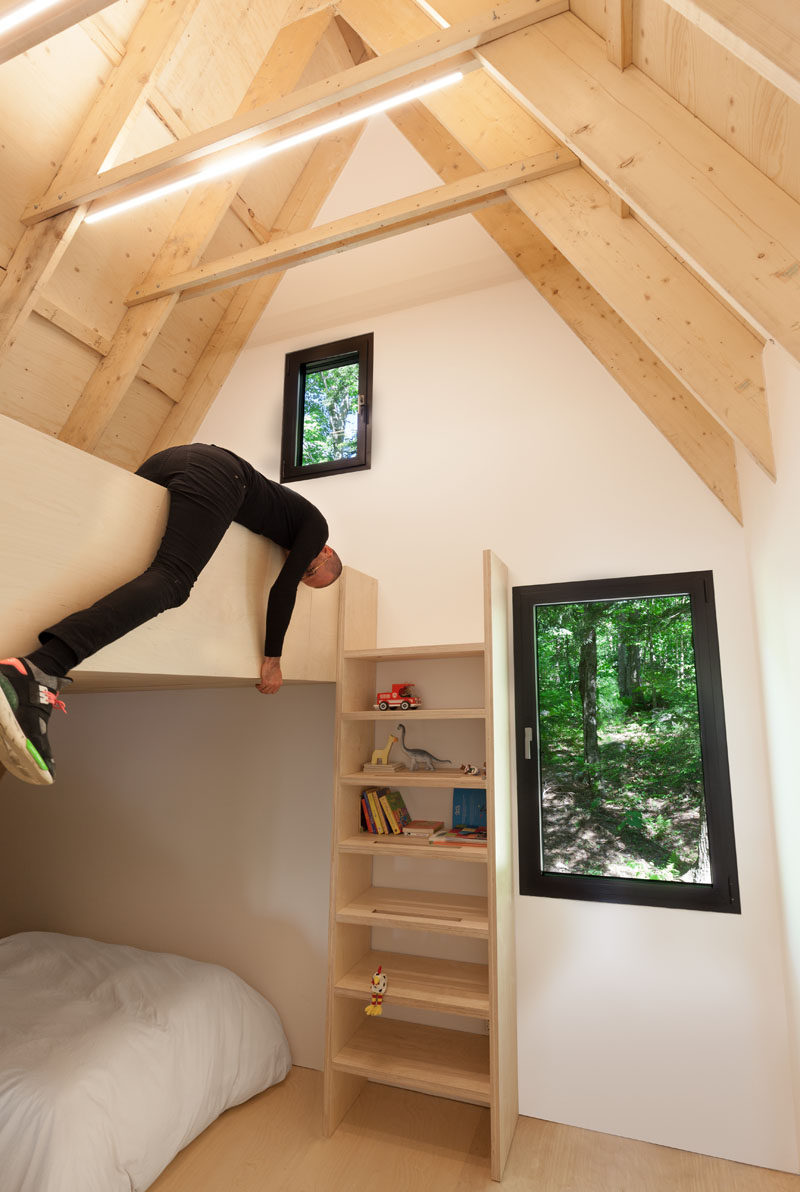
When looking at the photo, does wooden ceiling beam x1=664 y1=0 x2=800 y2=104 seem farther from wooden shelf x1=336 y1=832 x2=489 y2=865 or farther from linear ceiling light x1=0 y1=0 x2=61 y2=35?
wooden shelf x1=336 y1=832 x2=489 y2=865

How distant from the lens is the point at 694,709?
2453 mm

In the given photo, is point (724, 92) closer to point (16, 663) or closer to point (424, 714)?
point (16, 663)

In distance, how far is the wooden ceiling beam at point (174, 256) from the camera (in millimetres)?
3023

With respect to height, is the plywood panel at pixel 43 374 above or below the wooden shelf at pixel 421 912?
above

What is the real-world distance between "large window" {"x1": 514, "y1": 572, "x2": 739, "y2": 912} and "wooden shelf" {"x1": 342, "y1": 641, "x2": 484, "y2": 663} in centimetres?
32

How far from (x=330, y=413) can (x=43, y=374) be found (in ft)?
4.47

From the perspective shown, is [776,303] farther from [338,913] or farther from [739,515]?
[338,913]

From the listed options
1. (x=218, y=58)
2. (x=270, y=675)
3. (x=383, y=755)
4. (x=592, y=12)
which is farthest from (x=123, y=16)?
(x=383, y=755)

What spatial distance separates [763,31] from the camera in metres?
0.90

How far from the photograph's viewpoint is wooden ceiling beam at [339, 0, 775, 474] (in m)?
1.79

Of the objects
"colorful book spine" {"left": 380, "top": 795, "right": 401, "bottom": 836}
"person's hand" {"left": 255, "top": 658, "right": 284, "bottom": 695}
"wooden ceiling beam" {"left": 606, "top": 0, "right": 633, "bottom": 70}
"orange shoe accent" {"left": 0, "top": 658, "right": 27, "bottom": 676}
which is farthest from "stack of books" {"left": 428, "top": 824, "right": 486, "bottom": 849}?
"wooden ceiling beam" {"left": 606, "top": 0, "right": 633, "bottom": 70}

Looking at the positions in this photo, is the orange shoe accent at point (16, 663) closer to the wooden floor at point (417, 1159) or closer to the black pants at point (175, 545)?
the black pants at point (175, 545)

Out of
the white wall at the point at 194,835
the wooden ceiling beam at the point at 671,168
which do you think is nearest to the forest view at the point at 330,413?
the white wall at the point at 194,835

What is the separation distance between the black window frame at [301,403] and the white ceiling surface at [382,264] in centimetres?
15
